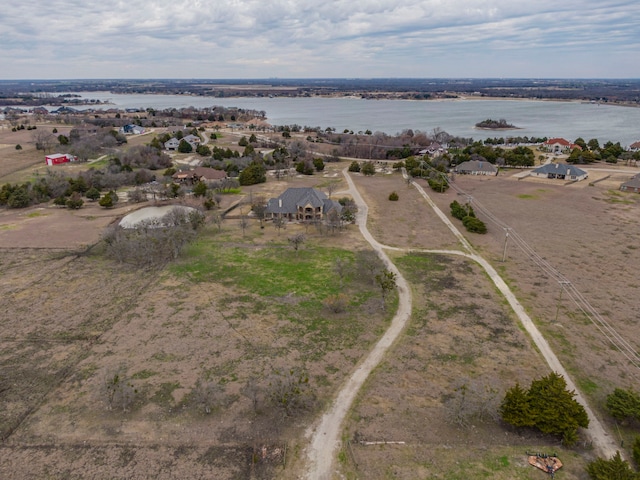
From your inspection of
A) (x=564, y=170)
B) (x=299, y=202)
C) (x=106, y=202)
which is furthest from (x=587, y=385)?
(x=564, y=170)

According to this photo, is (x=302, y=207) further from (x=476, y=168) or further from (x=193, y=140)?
(x=193, y=140)

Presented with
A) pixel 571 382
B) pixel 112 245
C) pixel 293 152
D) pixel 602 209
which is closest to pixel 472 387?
pixel 571 382

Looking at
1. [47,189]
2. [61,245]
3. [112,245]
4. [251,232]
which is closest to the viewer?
[112,245]

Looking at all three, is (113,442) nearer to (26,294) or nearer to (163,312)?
(163,312)

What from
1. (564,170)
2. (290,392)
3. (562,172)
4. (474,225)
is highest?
Result: (564,170)

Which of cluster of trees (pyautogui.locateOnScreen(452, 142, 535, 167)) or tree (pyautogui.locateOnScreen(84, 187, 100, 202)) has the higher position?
cluster of trees (pyautogui.locateOnScreen(452, 142, 535, 167))

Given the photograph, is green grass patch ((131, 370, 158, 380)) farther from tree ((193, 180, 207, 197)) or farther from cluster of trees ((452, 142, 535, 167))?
cluster of trees ((452, 142, 535, 167))

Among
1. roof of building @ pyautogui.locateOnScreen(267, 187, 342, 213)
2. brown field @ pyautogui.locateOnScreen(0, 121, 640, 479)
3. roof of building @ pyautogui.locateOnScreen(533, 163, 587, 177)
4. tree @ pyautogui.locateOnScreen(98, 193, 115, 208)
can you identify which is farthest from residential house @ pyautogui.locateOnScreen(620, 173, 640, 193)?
tree @ pyautogui.locateOnScreen(98, 193, 115, 208)
